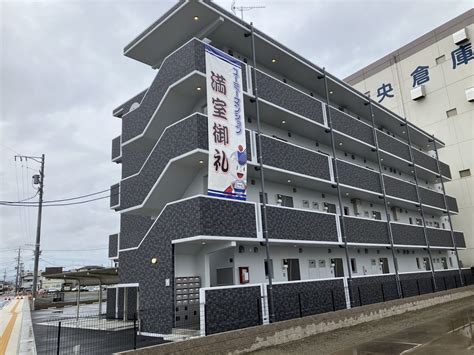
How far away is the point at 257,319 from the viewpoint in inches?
459

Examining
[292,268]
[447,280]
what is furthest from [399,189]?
[292,268]

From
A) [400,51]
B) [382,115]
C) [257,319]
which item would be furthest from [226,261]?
[400,51]

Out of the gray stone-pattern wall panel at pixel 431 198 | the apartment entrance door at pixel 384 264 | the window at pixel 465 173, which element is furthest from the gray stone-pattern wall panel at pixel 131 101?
the window at pixel 465 173

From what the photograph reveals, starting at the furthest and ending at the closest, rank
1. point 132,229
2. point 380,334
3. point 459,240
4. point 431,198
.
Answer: point 459,240 < point 431,198 < point 132,229 < point 380,334

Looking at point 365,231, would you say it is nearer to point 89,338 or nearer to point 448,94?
point 89,338

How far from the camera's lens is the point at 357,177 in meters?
19.6

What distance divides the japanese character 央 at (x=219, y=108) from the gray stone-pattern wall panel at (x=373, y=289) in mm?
Result: 9671

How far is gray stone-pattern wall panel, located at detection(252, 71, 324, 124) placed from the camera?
1576cm

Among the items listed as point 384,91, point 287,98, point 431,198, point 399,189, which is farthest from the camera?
point 384,91

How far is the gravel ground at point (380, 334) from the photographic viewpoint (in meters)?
11.0

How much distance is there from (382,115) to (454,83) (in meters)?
11.3

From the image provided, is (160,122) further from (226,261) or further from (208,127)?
(226,261)

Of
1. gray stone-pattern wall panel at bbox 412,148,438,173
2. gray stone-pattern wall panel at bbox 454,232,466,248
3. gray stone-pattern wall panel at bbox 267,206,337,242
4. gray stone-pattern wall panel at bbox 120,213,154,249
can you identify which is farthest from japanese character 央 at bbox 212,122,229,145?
gray stone-pattern wall panel at bbox 454,232,466,248

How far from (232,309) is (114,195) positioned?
12.4 m
